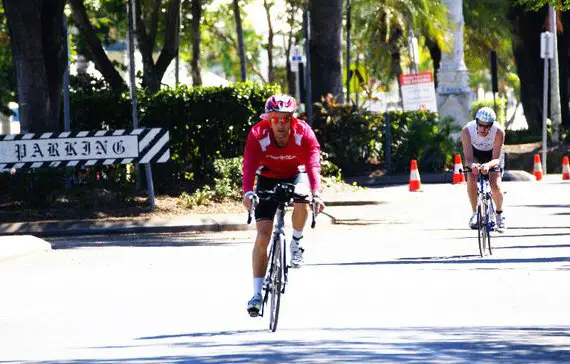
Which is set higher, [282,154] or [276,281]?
[282,154]

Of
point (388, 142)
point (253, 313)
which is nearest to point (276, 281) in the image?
point (253, 313)

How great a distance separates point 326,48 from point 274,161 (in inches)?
922

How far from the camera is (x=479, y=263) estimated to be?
54.9 ft

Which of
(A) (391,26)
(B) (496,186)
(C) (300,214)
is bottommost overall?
(B) (496,186)

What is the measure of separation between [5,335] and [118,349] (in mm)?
1509

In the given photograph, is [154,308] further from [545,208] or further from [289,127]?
[545,208]

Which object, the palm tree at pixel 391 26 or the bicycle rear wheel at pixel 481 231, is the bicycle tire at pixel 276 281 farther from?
the palm tree at pixel 391 26

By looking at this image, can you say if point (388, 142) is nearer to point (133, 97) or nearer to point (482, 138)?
point (133, 97)

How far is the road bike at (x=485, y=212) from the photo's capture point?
17.7 m

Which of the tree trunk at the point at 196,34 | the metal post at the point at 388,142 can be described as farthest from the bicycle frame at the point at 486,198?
the tree trunk at the point at 196,34


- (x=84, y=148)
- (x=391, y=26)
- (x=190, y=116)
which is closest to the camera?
(x=84, y=148)

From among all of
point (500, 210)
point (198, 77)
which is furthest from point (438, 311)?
point (198, 77)

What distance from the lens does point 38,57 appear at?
26641 mm

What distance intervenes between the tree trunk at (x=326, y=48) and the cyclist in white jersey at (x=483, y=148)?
54.1ft
